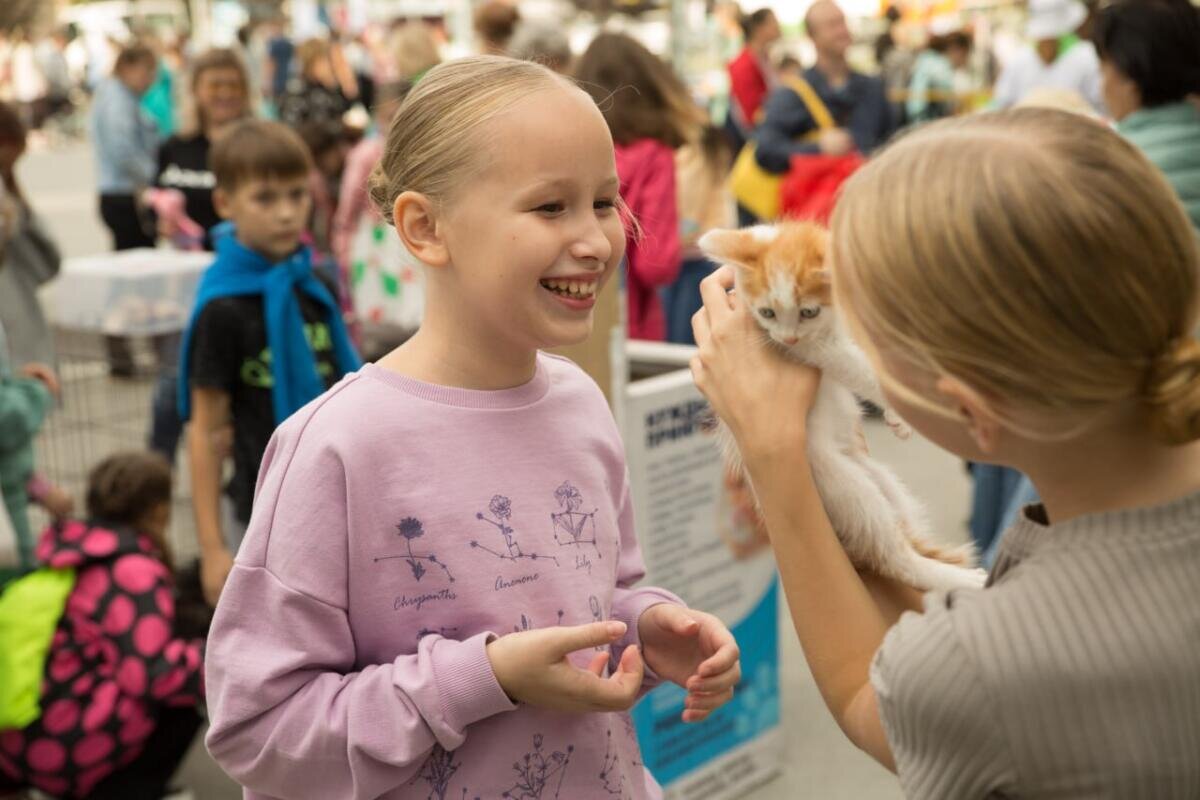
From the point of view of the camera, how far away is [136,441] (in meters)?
4.44

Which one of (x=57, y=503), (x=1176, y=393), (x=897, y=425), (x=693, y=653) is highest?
(x=1176, y=393)

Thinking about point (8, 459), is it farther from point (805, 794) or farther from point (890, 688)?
point (890, 688)

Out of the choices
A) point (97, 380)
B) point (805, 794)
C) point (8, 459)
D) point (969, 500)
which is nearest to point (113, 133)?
point (97, 380)

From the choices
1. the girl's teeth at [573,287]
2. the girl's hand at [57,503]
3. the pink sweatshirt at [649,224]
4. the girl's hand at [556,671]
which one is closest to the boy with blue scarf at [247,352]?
the girl's hand at [57,503]

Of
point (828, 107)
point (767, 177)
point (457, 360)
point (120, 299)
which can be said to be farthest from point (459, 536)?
point (828, 107)

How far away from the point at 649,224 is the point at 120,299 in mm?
1806

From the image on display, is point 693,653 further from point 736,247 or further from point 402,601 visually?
point 736,247

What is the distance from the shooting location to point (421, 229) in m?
1.42

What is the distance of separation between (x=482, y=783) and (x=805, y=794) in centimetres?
244

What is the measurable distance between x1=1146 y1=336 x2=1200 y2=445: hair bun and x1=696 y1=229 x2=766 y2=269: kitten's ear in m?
0.56

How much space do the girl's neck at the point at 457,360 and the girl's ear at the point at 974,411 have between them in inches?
21.4

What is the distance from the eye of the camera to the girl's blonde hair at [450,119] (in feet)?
4.49

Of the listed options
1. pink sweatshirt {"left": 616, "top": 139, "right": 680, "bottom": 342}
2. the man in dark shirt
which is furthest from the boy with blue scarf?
the man in dark shirt

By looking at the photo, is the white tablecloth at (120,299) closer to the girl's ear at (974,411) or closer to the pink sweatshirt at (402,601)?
the pink sweatshirt at (402,601)
